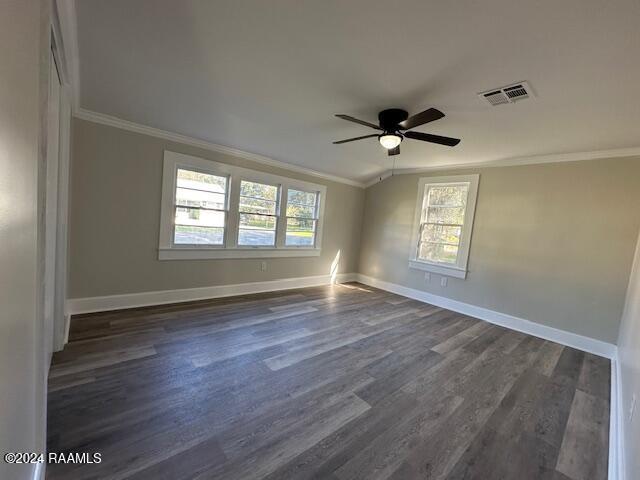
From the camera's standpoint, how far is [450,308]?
4.79 meters

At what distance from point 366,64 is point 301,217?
3.39 metres

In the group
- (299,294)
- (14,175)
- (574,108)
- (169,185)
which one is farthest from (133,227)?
(574,108)

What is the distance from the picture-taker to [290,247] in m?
5.27

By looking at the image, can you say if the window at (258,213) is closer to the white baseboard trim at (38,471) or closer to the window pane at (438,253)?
the window pane at (438,253)

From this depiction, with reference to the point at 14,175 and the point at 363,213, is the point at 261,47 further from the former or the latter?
the point at 363,213

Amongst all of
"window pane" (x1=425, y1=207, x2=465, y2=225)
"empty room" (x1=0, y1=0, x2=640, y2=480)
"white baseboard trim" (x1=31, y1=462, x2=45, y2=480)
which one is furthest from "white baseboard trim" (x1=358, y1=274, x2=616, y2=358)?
"white baseboard trim" (x1=31, y1=462, x2=45, y2=480)

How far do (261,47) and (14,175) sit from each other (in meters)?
1.92

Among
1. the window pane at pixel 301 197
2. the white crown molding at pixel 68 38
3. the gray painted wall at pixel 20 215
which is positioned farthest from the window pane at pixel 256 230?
the gray painted wall at pixel 20 215

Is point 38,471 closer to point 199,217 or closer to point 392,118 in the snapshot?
point 199,217

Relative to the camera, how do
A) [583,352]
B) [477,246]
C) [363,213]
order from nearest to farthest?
[583,352], [477,246], [363,213]

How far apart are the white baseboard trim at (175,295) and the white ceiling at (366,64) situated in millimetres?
2190

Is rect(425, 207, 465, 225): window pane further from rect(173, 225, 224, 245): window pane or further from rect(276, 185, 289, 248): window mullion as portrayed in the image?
rect(173, 225, 224, 245): window pane

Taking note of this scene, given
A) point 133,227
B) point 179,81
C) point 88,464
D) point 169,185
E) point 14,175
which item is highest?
point 179,81

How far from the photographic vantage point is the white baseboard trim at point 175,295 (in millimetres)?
3332
